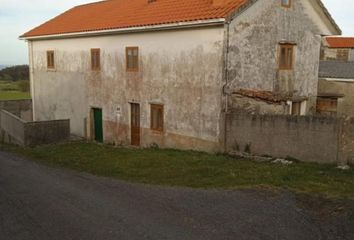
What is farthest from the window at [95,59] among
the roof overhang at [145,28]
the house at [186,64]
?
the roof overhang at [145,28]

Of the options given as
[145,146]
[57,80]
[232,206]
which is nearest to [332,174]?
[232,206]

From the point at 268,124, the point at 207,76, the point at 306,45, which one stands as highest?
the point at 306,45

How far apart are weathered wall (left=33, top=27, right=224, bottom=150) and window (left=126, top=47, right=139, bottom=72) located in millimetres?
251

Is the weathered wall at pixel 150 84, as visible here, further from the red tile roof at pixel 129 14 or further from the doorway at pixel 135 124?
the red tile roof at pixel 129 14

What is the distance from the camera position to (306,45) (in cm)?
1708

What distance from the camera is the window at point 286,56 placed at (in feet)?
53.1

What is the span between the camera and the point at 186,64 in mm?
15367

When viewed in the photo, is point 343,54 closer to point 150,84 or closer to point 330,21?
point 330,21

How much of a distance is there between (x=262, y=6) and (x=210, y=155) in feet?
19.3

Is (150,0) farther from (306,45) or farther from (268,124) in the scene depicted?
(268,124)

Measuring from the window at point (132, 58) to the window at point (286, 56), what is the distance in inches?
243

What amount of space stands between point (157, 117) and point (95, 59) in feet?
18.2

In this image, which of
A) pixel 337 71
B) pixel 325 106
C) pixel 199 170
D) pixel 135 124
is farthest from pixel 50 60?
pixel 337 71

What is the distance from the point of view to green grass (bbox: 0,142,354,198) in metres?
10.2
